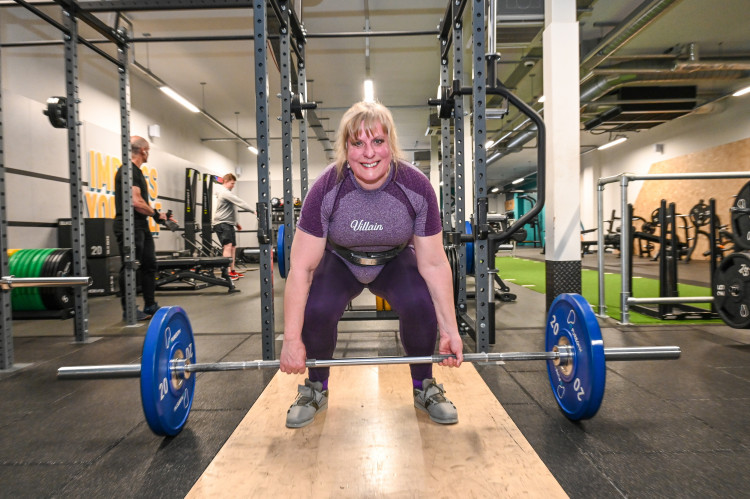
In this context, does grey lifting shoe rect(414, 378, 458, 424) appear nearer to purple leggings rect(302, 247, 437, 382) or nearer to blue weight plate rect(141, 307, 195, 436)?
purple leggings rect(302, 247, 437, 382)

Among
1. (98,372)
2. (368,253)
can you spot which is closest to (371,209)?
(368,253)

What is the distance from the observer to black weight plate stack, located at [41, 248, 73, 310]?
131 inches

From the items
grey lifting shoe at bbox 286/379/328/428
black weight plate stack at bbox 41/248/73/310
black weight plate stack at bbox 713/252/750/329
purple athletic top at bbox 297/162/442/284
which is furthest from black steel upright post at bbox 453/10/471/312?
black weight plate stack at bbox 41/248/73/310

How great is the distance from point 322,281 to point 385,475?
63 centimetres

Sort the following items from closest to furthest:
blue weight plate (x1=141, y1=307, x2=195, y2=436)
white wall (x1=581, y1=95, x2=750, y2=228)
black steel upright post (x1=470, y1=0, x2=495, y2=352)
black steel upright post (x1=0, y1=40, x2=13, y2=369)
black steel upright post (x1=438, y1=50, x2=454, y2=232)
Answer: blue weight plate (x1=141, y1=307, x2=195, y2=436) < black steel upright post (x1=470, y1=0, x2=495, y2=352) < black steel upright post (x1=0, y1=40, x2=13, y2=369) < black steel upright post (x1=438, y1=50, x2=454, y2=232) < white wall (x1=581, y1=95, x2=750, y2=228)

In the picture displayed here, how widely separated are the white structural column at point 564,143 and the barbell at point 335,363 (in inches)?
82.2

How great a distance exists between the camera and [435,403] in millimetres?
1422

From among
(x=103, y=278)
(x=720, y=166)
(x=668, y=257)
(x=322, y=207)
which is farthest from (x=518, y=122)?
(x=322, y=207)

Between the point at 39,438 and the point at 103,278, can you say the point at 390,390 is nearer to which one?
the point at 39,438

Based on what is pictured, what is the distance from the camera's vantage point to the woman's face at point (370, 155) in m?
1.25

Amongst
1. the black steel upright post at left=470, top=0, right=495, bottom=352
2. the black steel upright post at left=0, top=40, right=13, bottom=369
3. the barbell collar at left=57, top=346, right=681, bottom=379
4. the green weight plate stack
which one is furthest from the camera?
the green weight plate stack

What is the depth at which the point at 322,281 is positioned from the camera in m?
1.41

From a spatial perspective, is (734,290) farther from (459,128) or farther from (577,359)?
(459,128)

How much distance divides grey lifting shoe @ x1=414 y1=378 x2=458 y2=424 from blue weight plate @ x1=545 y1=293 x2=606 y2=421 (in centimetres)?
41
